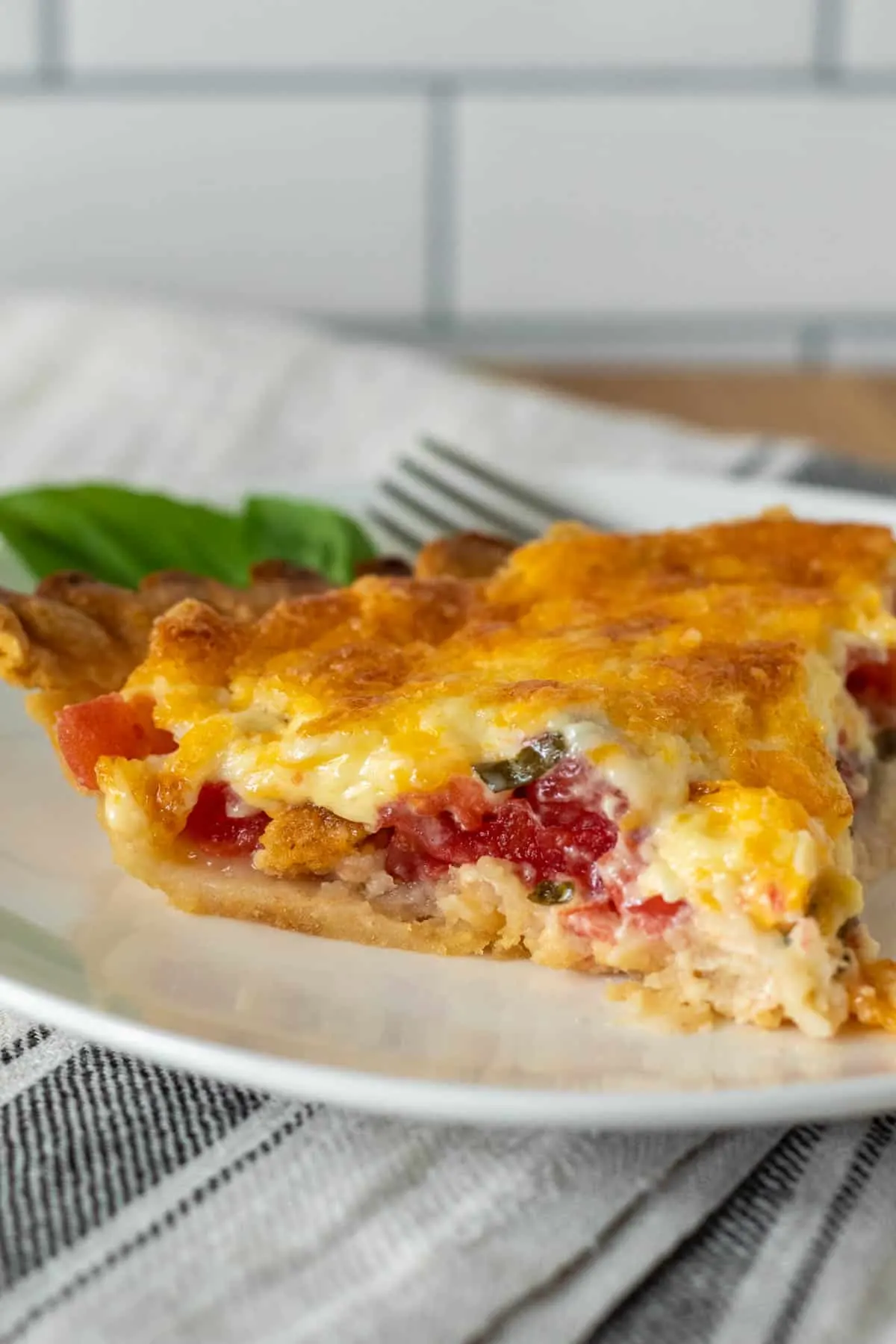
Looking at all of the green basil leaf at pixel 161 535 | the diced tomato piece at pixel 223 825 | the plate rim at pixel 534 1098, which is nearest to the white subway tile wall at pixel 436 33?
the green basil leaf at pixel 161 535

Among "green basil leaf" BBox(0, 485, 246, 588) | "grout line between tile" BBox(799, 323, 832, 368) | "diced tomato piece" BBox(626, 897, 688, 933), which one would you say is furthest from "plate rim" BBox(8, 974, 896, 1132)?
"grout line between tile" BBox(799, 323, 832, 368)

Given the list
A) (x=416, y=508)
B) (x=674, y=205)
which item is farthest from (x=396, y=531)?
(x=674, y=205)

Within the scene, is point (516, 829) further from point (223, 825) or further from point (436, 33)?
point (436, 33)

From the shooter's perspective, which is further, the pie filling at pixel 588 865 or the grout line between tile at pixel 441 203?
the grout line between tile at pixel 441 203

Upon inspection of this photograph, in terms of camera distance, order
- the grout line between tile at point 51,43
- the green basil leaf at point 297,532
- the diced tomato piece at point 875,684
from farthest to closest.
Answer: the grout line between tile at point 51,43 < the green basil leaf at point 297,532 < the diced tomato piece at point 875,684

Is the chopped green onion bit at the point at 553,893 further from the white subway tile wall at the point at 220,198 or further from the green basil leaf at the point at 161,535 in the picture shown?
the white subway tile wall at the point at 220,198

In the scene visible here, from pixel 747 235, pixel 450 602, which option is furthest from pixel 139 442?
pixel 747 235
